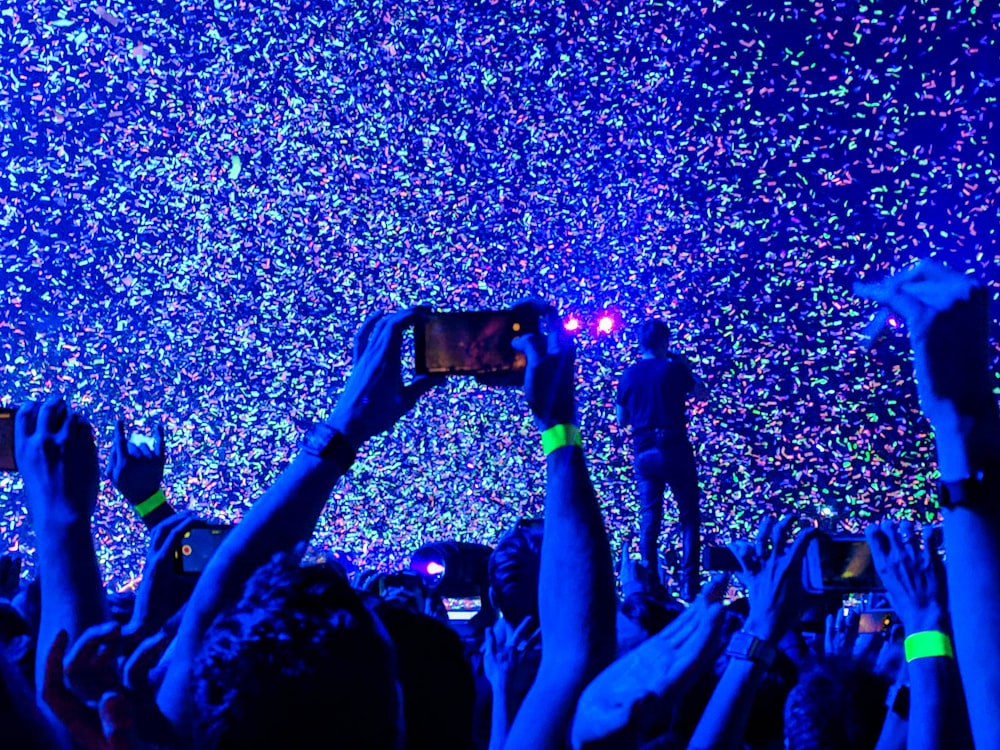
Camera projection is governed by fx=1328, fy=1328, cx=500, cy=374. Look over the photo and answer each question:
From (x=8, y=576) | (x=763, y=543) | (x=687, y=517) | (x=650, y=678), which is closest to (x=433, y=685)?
(x=650, y=678)

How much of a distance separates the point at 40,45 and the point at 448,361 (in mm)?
13333

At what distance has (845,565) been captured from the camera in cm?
285

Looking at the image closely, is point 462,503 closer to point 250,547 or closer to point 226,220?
point 226,220

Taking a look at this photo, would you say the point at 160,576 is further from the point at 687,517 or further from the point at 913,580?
Answer: the point at 687,517

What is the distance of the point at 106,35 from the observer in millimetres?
14719

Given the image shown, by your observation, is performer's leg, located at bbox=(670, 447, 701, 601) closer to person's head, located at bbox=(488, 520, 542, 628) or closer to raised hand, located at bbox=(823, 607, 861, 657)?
raised hand, located at bbox=(823, 607, 861, 657)

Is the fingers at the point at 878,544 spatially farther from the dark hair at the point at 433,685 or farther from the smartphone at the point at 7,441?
the smartphone at the point at 7,441

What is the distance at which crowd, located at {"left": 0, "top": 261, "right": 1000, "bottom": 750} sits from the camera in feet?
5.12

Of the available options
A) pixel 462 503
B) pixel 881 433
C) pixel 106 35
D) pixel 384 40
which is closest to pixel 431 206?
pixel 384 40

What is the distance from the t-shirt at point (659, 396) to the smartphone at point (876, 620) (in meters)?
4.24

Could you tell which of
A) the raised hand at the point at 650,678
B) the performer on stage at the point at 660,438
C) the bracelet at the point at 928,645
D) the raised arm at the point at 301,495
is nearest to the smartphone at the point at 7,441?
the raised arm at the point at 301,495

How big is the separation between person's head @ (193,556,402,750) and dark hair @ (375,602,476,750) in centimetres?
25

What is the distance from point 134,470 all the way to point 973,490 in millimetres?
2283

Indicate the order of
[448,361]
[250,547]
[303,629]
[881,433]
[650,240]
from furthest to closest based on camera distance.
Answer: [650,240], [881,433], [448,361], [250,547], [303,629]
